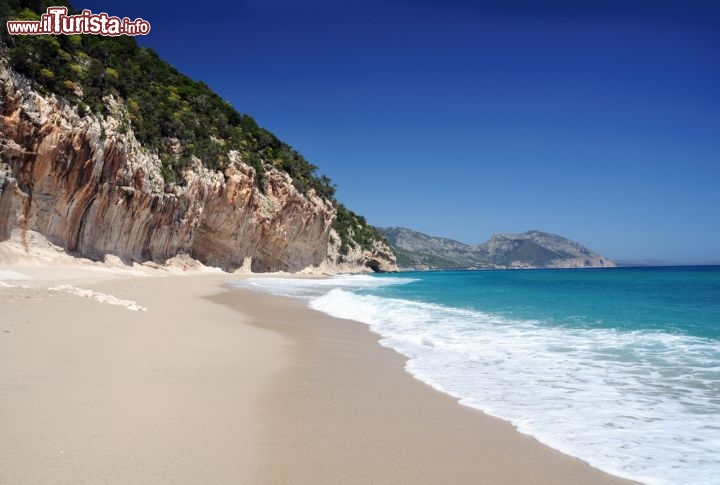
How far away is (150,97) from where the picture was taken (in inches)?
1315

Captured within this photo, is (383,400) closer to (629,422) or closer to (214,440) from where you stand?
(214,440)

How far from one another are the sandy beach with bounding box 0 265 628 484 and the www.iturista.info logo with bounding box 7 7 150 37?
70.2 ft

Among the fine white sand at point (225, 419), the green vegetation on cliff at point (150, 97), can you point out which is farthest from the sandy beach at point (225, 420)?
A: the green vegetation on cliff at point (150, 97)

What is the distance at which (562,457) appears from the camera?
3188mm

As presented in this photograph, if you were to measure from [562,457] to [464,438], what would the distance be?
0.68 meters

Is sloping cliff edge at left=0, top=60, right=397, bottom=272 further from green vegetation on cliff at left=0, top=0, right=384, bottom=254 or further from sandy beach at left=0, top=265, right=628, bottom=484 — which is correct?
sandy beach at left=0, top=265, right=628, bottom=484

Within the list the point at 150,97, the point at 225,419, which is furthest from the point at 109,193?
the point at 225,419

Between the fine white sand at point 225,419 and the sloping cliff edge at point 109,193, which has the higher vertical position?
the sloping cliff edge at point 109,193

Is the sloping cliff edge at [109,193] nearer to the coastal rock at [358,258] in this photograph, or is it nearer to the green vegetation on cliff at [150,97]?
the green vegetation on cliff at [150,97]

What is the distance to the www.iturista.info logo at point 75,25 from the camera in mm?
21594

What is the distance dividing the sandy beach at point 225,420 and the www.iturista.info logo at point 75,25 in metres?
21.4

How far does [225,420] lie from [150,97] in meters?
35.3

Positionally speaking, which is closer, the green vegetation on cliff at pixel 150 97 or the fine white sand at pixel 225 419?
the fine white sand at pixel 225 419

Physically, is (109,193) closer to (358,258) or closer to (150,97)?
(150,97)
